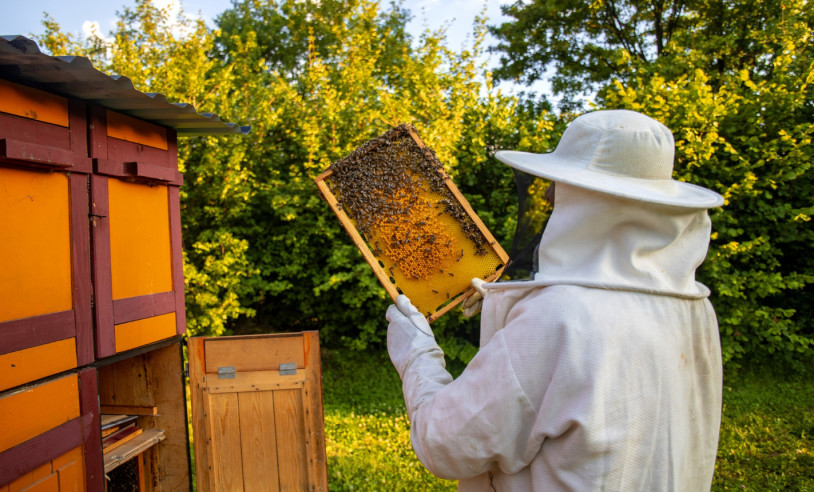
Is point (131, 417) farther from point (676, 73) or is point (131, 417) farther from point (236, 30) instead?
point (236, 30)

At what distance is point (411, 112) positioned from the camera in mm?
6418

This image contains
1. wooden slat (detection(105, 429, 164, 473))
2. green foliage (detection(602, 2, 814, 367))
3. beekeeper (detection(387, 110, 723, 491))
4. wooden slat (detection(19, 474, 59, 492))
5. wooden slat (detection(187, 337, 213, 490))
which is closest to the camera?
beekeeper (detection(387, 110, 723, 491))

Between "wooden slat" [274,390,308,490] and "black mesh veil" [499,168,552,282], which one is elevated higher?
"black mesh veil" [499,168,552,282]

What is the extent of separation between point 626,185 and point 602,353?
1.35 feet

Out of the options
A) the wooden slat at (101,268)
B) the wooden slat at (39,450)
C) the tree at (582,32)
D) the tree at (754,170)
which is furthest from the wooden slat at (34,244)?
the tree at (582,32)

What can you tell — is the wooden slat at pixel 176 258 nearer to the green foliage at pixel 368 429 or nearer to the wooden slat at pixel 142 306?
the wooden slat at pixel 142 306

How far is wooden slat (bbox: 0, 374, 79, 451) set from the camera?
2.15m

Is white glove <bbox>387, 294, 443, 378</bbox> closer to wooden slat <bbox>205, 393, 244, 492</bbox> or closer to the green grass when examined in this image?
wooden slat <bbox>205, 393, 244, 492</bbox>

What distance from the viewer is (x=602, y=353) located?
1256 mm

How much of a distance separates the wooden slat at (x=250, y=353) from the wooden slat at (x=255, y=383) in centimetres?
4

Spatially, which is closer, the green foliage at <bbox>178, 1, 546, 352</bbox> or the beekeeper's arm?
the beekeeper's arm

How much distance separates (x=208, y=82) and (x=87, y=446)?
4897 millimetres

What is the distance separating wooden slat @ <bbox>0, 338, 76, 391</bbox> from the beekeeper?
5.61 ft

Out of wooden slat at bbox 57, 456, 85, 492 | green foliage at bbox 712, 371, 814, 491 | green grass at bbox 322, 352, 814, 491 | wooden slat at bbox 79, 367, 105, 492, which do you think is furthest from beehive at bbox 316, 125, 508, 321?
green foliage at bbox 712, 371, 814, 491
